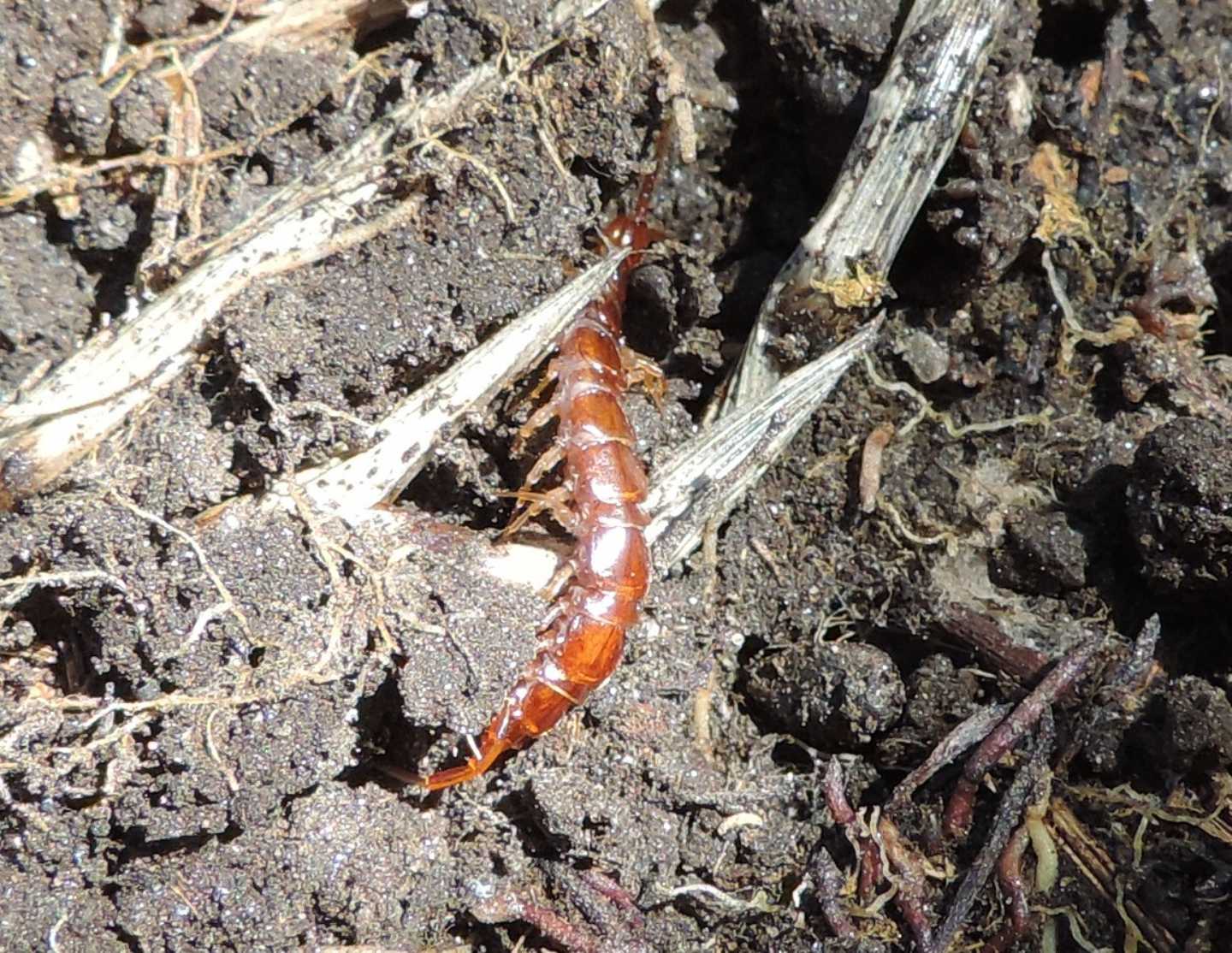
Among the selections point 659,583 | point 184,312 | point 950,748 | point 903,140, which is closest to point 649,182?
point 903,140

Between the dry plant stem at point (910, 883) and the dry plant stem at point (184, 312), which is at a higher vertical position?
the dry plant stem at point (184, 312)

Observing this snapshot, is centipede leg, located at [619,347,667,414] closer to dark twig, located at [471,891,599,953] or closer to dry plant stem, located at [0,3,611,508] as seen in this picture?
dry plant stem, located at [0,3,611,508]

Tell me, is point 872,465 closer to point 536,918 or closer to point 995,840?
point 995,840

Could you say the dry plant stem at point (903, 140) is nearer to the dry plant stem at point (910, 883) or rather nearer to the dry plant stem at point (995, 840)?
the dry plant stem at point (995, 840)

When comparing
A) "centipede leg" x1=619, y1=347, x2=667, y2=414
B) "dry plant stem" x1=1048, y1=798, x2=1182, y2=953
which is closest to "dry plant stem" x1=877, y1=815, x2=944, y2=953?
"dry plant stem" x1=1048, y1=798, x2=1182, y2=953

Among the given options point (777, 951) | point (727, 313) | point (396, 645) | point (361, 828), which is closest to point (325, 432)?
point (396, 645)

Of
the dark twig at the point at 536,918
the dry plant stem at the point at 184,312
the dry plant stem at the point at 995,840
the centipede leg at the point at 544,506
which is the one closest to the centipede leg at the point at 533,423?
the centipede leg at the point at 544,506
